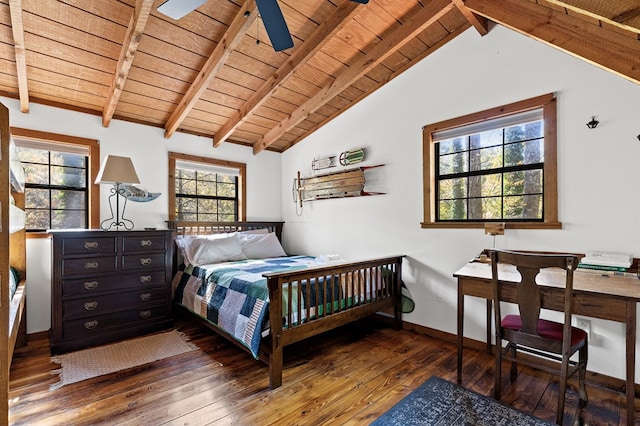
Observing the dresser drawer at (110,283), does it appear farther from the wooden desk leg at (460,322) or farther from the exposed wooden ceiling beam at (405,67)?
the wooden desk leg at (460,322)

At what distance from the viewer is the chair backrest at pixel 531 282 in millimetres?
1708

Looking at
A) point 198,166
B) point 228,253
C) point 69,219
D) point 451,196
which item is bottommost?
point 228,253

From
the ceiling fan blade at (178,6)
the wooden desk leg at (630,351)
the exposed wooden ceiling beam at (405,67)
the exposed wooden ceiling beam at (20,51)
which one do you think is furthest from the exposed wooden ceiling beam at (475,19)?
the exposed wooden ceiling beam at (20,51)

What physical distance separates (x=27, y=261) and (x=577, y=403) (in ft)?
14.9

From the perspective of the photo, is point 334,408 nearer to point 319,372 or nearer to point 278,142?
point 319,372

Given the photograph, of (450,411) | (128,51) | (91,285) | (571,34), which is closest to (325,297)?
(450,411)

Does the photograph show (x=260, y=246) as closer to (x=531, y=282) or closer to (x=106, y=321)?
(x=106, y=321)

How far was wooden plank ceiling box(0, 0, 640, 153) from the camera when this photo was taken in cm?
222

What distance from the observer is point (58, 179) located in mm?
3275

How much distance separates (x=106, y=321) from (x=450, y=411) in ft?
9.74

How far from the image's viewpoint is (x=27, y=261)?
3002 millimetres

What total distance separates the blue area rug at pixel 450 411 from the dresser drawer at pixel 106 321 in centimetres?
247

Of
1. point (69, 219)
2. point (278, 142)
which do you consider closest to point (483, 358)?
point (278, 142)

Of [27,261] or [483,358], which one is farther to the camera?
[27,261]
